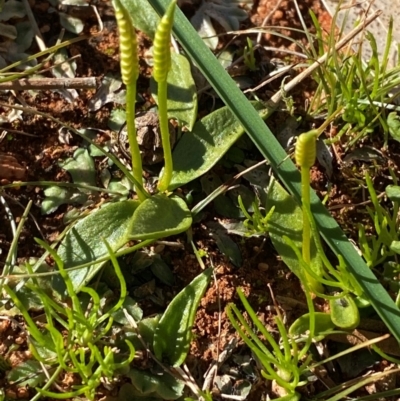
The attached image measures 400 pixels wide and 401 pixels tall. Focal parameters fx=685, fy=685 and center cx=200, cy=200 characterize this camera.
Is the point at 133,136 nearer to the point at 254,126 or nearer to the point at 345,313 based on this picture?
the point at 254,126

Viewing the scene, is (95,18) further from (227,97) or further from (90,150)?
(227,97)

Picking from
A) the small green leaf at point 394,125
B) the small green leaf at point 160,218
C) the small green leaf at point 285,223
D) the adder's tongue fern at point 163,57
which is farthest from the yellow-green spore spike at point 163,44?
the small green leaf at point 394,125

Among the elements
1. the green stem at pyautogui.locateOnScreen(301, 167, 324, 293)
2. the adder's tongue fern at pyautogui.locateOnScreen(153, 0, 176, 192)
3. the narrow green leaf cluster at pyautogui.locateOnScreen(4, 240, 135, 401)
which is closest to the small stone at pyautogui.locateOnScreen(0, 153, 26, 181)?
the narrow green leaf cluster at pyautogui.locateOnScreen(4, 240, 135, 401)

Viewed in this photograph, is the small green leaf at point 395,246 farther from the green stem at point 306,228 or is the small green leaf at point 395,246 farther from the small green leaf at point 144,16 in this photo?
the small green leaf at point 144,16

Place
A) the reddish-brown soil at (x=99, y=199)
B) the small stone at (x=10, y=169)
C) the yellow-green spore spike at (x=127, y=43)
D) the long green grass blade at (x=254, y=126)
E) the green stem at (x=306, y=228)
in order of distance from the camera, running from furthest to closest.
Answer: the small stone at (x=10, y=169) → the reddish-brown soil at (x=99, y=199) → the long green grass blade at (x=254, y=126) → the green stem at (x=306, y=228) → the yellow-green spore spike at (x=127, y=43)

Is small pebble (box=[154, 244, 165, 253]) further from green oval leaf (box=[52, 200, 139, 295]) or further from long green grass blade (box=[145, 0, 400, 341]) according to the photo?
long green grass blade (box=[145, 0, 400, 341])

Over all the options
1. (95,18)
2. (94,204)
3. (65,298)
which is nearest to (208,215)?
(94,204)

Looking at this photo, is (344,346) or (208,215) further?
(208,215)
